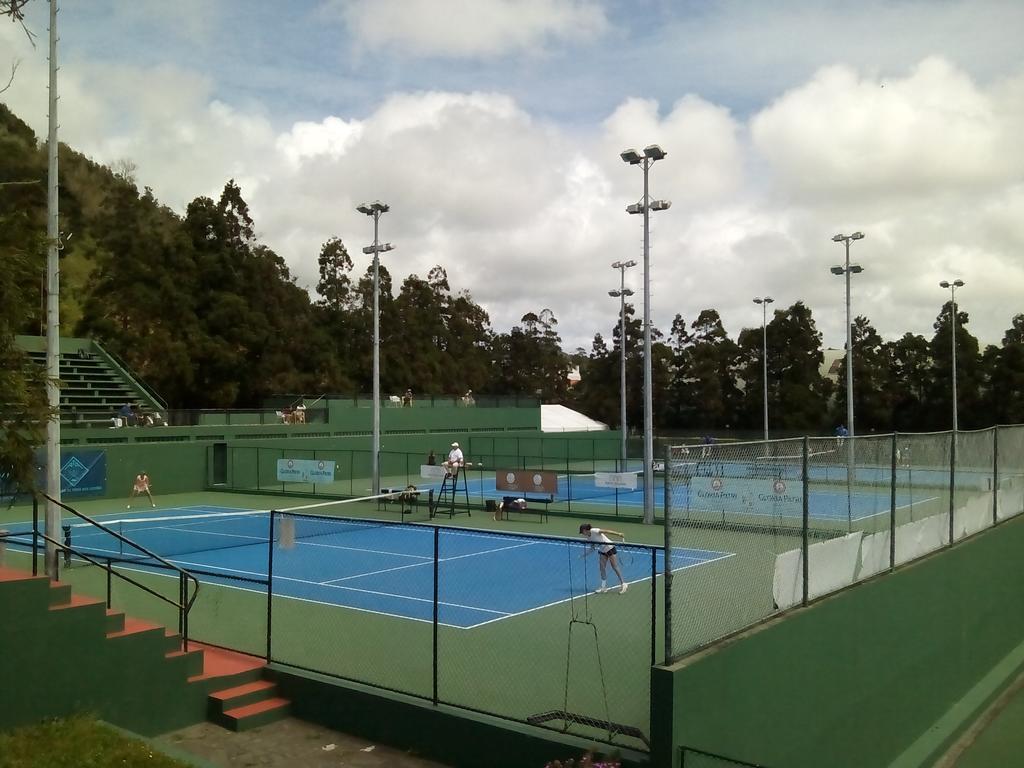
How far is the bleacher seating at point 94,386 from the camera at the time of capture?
42938mm

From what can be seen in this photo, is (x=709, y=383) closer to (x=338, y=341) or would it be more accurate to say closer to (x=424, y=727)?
(x=338, y=341)

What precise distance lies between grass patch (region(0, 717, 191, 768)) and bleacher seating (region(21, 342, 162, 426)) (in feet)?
116

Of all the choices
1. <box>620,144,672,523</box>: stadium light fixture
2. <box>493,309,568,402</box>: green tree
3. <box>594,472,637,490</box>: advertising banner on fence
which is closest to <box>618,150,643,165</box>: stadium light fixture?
<box>620,144,672,523</box>: stadium light fixture

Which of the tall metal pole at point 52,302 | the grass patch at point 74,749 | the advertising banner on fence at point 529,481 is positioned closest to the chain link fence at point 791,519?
the grass patch at point 74,749

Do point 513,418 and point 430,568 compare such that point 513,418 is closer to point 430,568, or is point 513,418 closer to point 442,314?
Answer: point 442,314

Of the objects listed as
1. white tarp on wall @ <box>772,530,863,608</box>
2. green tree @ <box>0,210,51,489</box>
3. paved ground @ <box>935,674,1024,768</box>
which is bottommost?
paved ground @ <box>935,674,1024,768</box>

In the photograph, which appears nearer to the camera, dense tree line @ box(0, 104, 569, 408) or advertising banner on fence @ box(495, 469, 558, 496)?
advertising banner on fence @ box(495, 469, 558, 496)

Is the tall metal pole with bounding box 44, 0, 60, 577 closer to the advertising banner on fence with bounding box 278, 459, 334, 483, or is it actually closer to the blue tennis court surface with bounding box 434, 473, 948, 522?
the blue tennis court surface with bounding box 434, 473, 948, 522

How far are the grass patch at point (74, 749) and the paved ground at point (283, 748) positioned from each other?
44 cm

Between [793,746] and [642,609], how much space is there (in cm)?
531

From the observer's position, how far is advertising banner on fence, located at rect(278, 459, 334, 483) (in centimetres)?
3631

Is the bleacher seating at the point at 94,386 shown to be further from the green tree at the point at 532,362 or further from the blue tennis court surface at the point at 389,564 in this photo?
the green tree at the point at 532,362

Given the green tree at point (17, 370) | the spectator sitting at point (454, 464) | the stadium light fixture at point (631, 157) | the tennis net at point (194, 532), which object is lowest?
the tennis net at point (194, 532)

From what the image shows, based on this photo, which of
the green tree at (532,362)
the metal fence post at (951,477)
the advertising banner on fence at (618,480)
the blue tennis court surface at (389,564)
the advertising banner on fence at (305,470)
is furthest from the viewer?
the green tree at (532,362)
